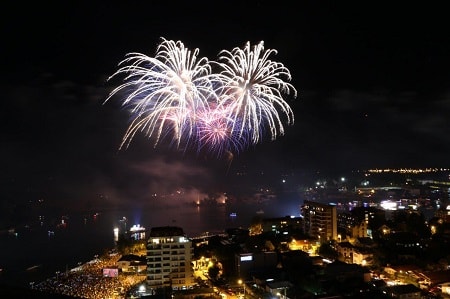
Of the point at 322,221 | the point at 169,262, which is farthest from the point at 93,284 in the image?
the point at 322,221

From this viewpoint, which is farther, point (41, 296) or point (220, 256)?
point (220, 256)

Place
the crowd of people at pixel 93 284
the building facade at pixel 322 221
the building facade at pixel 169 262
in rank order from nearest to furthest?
the crowd of people at pixel 93 284 < the building facade at pixel 169 262 < the building facade at pixel 322 221

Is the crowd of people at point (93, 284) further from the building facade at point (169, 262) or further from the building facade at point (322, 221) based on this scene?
the building facade at point (322, 221)

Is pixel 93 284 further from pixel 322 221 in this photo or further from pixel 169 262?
pixel 322 221

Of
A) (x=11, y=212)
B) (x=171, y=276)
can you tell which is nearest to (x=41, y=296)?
(x=171, y=276)

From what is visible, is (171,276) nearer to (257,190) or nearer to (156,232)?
(156,232)

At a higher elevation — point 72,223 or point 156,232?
point 156,232

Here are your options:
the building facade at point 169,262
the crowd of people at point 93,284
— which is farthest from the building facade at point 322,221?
the crowd of people at point 93,284

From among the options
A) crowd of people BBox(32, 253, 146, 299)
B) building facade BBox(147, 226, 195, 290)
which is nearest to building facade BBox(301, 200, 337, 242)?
building facade BBox(147, 226, 195, 290)
